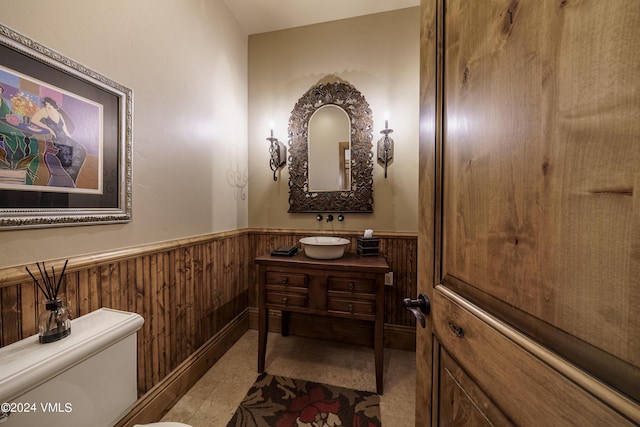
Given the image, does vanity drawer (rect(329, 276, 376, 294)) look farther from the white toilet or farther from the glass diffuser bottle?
the glass diffuser bottle

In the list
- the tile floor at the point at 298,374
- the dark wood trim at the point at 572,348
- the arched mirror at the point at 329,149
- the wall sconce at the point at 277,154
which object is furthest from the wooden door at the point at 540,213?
the wall sconce at the point at 277,154

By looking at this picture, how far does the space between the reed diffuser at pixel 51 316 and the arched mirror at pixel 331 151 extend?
1.59 metres

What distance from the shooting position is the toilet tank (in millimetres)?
639

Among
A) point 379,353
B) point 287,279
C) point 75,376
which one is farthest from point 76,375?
point 379,353

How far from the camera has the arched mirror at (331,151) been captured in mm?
2092

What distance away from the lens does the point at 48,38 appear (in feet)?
2.99

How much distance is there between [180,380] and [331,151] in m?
2.04

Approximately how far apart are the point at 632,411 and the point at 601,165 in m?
0.31

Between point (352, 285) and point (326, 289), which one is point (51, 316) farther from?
point (352, 285)

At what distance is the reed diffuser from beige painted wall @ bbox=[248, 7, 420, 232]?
5.03 feet

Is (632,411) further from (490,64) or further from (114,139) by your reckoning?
(114,139)

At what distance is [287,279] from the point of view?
1.74 m

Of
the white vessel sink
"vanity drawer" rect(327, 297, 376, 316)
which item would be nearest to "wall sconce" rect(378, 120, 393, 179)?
the white vessel sink

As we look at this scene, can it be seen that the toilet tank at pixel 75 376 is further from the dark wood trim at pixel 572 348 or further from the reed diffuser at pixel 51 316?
the dark wood trim at pixel 572 348
